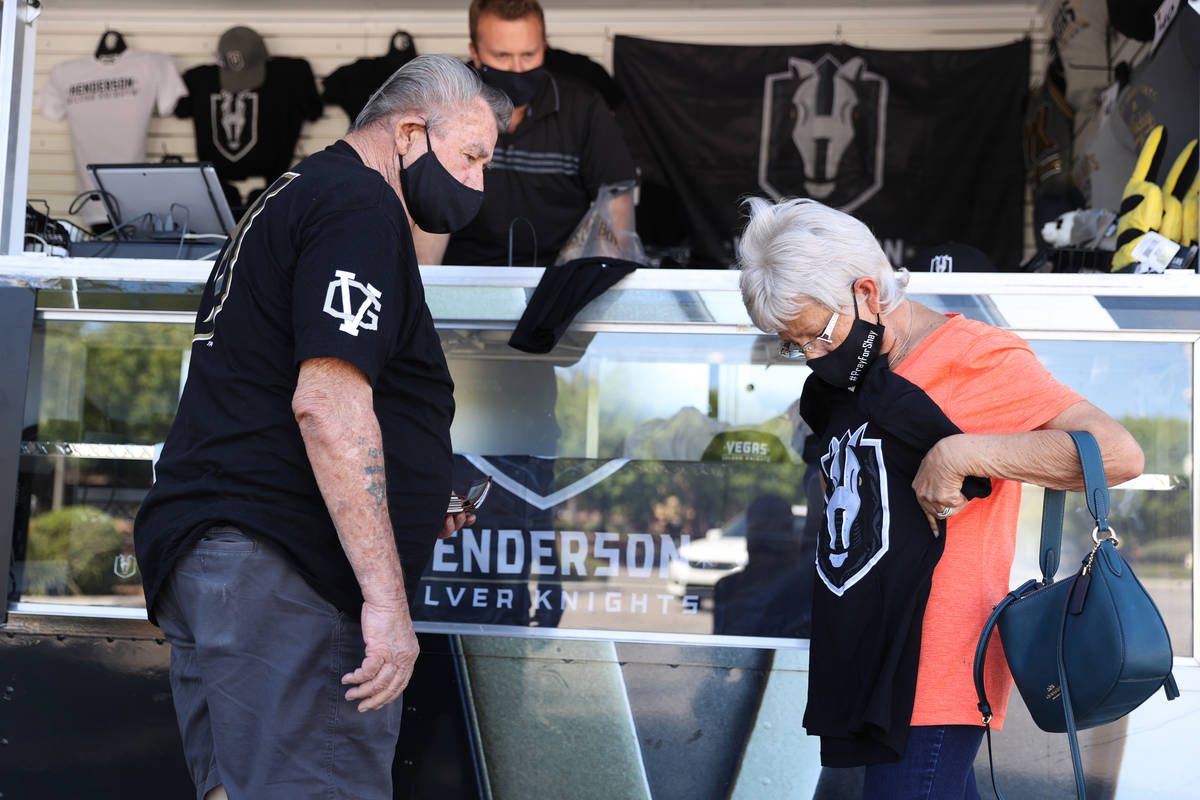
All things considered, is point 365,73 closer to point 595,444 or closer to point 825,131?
point 825,131

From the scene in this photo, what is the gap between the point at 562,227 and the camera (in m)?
3.91

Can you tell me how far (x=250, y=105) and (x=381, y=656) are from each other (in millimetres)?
4955

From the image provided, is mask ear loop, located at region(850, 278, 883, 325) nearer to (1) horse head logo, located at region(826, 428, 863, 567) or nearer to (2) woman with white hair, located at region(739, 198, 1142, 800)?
(2) woman with white hair, located at region(739, 198, 1142, 800)

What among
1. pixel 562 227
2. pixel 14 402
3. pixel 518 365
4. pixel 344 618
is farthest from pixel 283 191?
pixel 562 227

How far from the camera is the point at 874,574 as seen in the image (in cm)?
188

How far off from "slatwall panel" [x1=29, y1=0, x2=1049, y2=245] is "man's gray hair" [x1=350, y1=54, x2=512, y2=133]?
3.93 meters

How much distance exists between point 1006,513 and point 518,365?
1.48 meters

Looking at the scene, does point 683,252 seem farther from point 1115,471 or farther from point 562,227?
point 1115,471

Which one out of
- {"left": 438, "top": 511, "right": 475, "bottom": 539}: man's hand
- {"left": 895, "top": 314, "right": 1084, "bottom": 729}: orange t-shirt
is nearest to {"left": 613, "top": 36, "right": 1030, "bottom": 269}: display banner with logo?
{"left": 438, "top": 511, "right": 475, "bottom": 539}: man's hand

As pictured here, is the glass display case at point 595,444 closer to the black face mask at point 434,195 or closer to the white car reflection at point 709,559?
the white car reflection at point 709,559

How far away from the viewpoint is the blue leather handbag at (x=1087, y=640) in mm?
1685

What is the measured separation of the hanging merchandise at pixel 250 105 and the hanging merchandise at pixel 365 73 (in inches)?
6.9

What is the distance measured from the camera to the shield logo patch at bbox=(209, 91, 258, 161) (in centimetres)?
599

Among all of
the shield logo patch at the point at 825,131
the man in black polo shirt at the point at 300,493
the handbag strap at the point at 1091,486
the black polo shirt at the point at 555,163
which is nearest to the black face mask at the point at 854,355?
the handbag strap at the point at 1091,486
